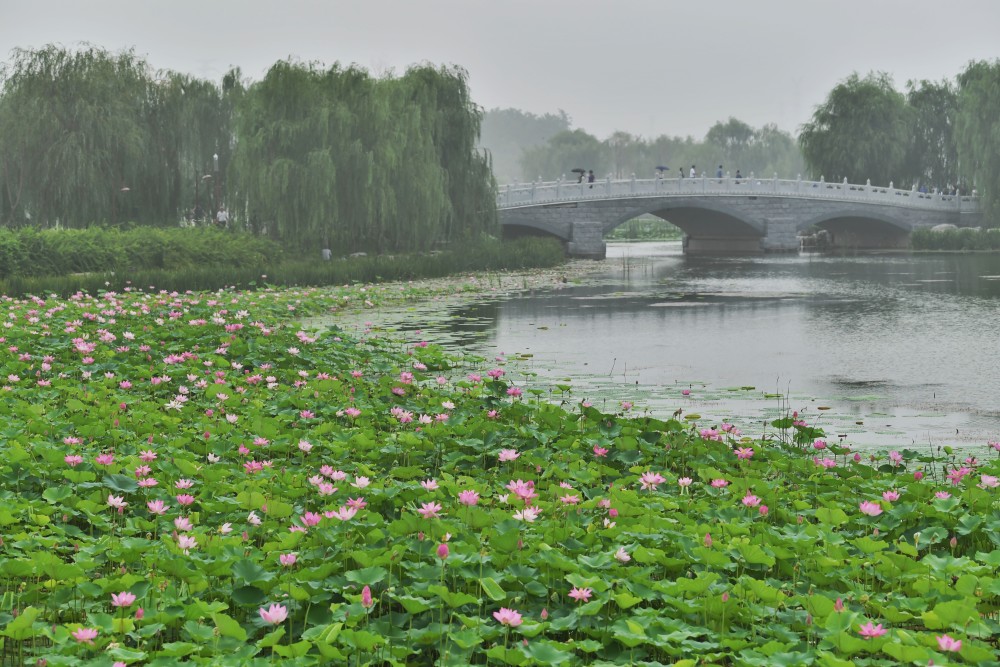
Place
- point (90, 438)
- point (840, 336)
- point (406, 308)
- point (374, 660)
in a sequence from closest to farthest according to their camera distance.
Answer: point (374, 660) → point (90, 438) → point (840, 336) → point (406, 308)

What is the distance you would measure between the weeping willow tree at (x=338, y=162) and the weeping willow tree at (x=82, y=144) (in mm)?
3526

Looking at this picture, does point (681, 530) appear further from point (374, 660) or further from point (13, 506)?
point (13, 506)

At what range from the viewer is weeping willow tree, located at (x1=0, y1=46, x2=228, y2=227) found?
90.9 ft

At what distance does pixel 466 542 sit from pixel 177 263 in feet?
66.9

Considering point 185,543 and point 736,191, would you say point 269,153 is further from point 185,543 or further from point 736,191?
point 736,191

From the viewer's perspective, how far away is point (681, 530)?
16.0ft

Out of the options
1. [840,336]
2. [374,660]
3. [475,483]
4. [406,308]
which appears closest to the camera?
[374,660]

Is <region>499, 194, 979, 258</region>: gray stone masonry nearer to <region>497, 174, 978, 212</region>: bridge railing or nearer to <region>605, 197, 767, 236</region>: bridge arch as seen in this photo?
<region>605, 197, 767, 236</region>: bridge arch

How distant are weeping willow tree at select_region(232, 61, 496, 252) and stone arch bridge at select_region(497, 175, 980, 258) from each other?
14496 mm

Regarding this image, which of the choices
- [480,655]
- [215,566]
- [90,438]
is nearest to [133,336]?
[90,438]

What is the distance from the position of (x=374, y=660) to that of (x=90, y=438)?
3685 millimetres

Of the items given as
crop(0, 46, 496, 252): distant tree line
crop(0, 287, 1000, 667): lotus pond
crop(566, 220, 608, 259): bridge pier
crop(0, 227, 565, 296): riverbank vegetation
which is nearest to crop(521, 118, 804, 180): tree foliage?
crop(566, 220, 608, 259): bridge pier

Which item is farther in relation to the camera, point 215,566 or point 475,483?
point 475,483

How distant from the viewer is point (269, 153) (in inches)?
1059
